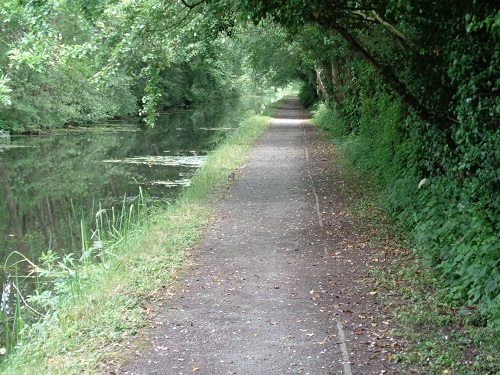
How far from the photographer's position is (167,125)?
4234 centimetres

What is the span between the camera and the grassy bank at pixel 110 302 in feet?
18.1

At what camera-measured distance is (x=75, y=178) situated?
64.8ft

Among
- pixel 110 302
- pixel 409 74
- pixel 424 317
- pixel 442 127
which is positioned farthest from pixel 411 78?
pixel 110 302

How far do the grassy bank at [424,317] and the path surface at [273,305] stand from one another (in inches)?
8.8

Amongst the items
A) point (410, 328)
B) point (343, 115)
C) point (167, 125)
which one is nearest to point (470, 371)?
point (410, 328)

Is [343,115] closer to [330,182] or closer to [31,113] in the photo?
[330,182]

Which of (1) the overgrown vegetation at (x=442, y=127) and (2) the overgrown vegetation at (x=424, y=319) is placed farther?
(1) the overgrown vegetation at (x=442, y=127)

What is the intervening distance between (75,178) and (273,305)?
14.6 metres

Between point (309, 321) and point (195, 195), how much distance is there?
24.9 ft

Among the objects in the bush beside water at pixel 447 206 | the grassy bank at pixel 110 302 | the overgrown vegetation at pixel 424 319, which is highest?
the bush beside water at pixel 447 206

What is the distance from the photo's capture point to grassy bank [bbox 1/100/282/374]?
550 centimetres

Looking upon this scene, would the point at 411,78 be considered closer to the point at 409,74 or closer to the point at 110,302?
the point at 409,74

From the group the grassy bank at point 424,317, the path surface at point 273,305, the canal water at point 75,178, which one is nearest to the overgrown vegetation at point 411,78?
the grassy bank at point 424,317

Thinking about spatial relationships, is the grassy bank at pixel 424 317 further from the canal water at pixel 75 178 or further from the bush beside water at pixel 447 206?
the canal water at pixel 75 178
